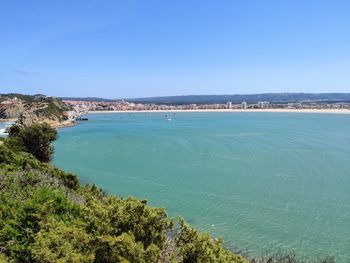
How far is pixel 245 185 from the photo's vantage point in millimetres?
29656

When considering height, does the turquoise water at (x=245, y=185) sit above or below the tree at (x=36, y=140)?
below

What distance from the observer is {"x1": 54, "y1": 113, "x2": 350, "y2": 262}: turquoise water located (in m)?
19.0

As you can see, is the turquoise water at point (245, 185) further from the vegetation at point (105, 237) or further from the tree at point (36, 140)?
the vegetation at point (105, 237)

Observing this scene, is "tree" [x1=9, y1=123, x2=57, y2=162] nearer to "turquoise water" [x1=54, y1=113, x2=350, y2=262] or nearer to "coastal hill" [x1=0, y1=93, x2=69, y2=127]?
"turquoise water" [x1=54, y1=113, x2=350, y2=262]

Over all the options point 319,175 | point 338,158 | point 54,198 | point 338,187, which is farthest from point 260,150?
point 54,198

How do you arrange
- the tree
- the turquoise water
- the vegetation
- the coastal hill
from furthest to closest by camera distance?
the coastal hill, the tree, the turquoise water, the vegetation

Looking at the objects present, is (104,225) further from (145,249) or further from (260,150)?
(260,150)

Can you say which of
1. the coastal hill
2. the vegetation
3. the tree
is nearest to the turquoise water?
the tree

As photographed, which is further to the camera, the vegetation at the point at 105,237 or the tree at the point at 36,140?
the tree at the point at 36,140

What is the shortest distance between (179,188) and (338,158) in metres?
21.0

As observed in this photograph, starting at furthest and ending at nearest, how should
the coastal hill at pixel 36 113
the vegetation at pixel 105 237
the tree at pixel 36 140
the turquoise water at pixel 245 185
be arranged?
the coastal hill at pixel 36 113 < the tree at pixel 36 140 < the turquoise water at pixel 245 185 < the vegetation at pixel 105 237

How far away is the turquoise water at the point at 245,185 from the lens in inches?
750

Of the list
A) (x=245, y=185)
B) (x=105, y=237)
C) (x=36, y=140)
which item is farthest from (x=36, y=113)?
(x=105, y=237)

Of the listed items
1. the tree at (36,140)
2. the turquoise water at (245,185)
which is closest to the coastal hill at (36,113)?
the turquoise water at (245,185)
